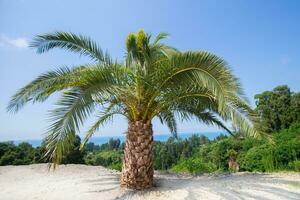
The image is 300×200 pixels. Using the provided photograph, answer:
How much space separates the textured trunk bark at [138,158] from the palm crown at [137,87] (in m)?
0.31

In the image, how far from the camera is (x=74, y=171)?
9891mm

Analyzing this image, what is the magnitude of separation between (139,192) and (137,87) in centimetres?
235

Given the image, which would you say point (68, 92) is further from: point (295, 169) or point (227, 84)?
point (295, 169)

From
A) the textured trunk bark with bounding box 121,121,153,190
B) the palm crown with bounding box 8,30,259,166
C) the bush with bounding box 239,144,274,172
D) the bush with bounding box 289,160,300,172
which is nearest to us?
the palm crown with bounding box 8,30,259,166

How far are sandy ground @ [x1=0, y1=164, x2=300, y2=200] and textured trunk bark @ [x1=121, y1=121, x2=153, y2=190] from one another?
24 centimetres

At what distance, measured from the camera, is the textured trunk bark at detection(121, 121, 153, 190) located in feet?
22.6

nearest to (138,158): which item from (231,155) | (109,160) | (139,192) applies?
(139,192)

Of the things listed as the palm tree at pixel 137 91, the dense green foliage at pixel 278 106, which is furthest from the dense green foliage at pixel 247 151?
the palm tree at pixel 137 91

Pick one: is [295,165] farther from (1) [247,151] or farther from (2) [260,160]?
(1) [247,151]

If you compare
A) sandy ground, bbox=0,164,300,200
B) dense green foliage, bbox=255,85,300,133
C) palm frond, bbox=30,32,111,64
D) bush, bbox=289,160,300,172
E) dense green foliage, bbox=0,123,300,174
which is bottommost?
sandy ground, bbox=0,164,300,200

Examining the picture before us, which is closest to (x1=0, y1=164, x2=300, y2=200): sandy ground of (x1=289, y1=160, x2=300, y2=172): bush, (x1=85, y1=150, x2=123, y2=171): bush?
(x1=289, y1=160, x2=300, y2=172): bush

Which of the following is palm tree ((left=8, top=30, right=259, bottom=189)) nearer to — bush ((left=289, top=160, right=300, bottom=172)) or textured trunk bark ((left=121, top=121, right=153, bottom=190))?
textured trunk bark ((left=121, top=121, right=153, bottom=190))

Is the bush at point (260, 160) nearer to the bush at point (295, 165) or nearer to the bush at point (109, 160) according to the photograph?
the bush at point (295, 165)

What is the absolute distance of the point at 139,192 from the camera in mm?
6656
